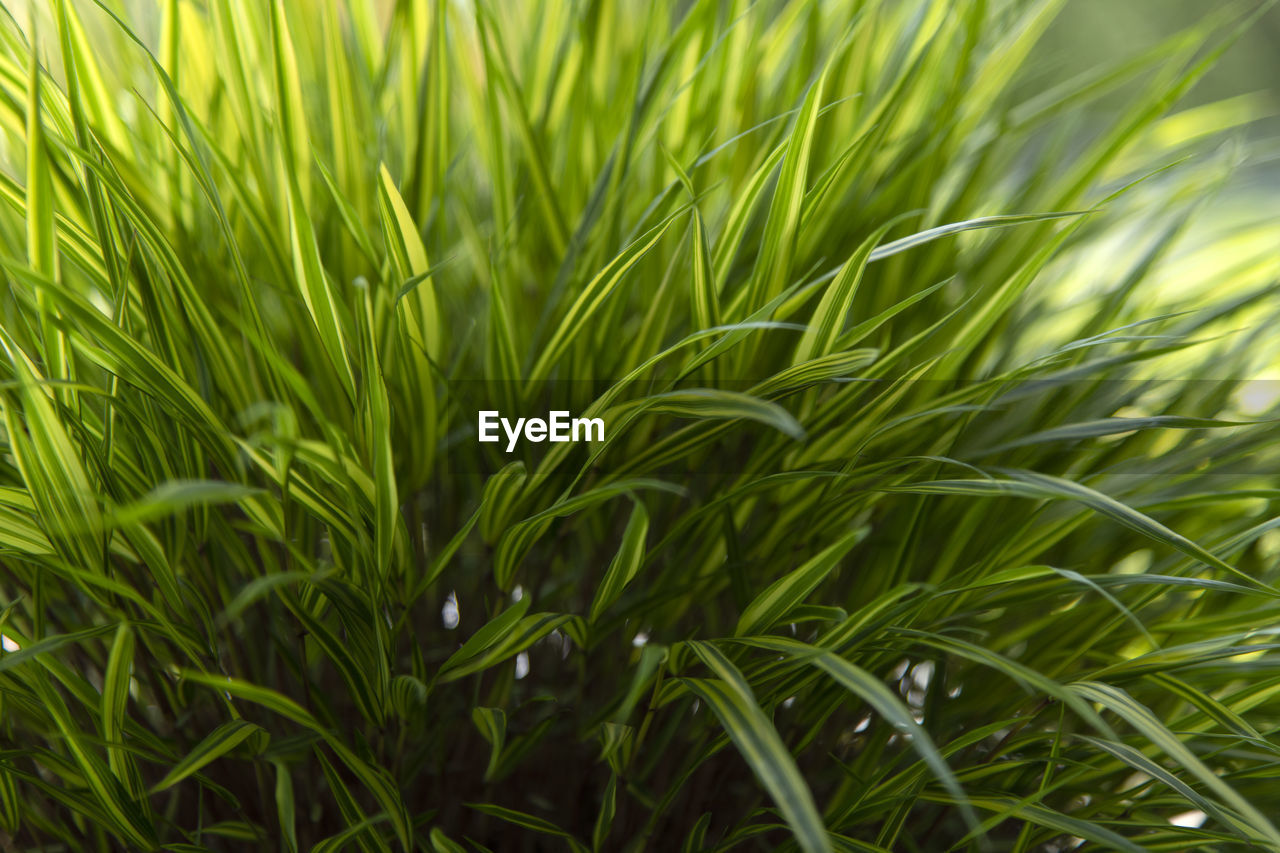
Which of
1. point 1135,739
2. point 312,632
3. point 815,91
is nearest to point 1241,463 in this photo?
point 1135,739

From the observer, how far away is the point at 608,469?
0.32m

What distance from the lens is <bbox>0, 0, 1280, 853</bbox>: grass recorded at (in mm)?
257

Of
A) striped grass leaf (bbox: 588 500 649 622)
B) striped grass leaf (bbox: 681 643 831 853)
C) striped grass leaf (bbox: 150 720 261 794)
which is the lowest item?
striped grass leaf (bbox: 150 720 261 794)

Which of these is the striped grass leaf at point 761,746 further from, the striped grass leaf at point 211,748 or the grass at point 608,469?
the striped grass leaf at point 211,748

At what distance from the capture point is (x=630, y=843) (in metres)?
0.31

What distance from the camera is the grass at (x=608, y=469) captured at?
257 mm

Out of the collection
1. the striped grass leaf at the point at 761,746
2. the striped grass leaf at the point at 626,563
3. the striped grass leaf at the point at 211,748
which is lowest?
the striped grass leaf at the point at 211,748

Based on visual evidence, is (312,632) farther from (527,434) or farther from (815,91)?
(815,91)

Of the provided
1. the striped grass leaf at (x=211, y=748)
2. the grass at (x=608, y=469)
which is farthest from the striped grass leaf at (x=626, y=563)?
the striped grass leaf at (x=211, y=748)

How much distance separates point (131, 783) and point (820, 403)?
0.85ft

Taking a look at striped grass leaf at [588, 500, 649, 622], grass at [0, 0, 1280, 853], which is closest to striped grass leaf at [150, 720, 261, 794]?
grass at [0, 0, 1280, 853]

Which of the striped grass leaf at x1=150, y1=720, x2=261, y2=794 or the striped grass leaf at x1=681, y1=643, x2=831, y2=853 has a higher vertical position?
the striped grass leaf at x1=681, y1=643, x2=831, y2=853

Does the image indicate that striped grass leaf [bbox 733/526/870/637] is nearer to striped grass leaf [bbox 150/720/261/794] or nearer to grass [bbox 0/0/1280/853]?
grass [bbox 0/0/1280/853]

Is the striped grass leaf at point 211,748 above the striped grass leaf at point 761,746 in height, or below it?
below
